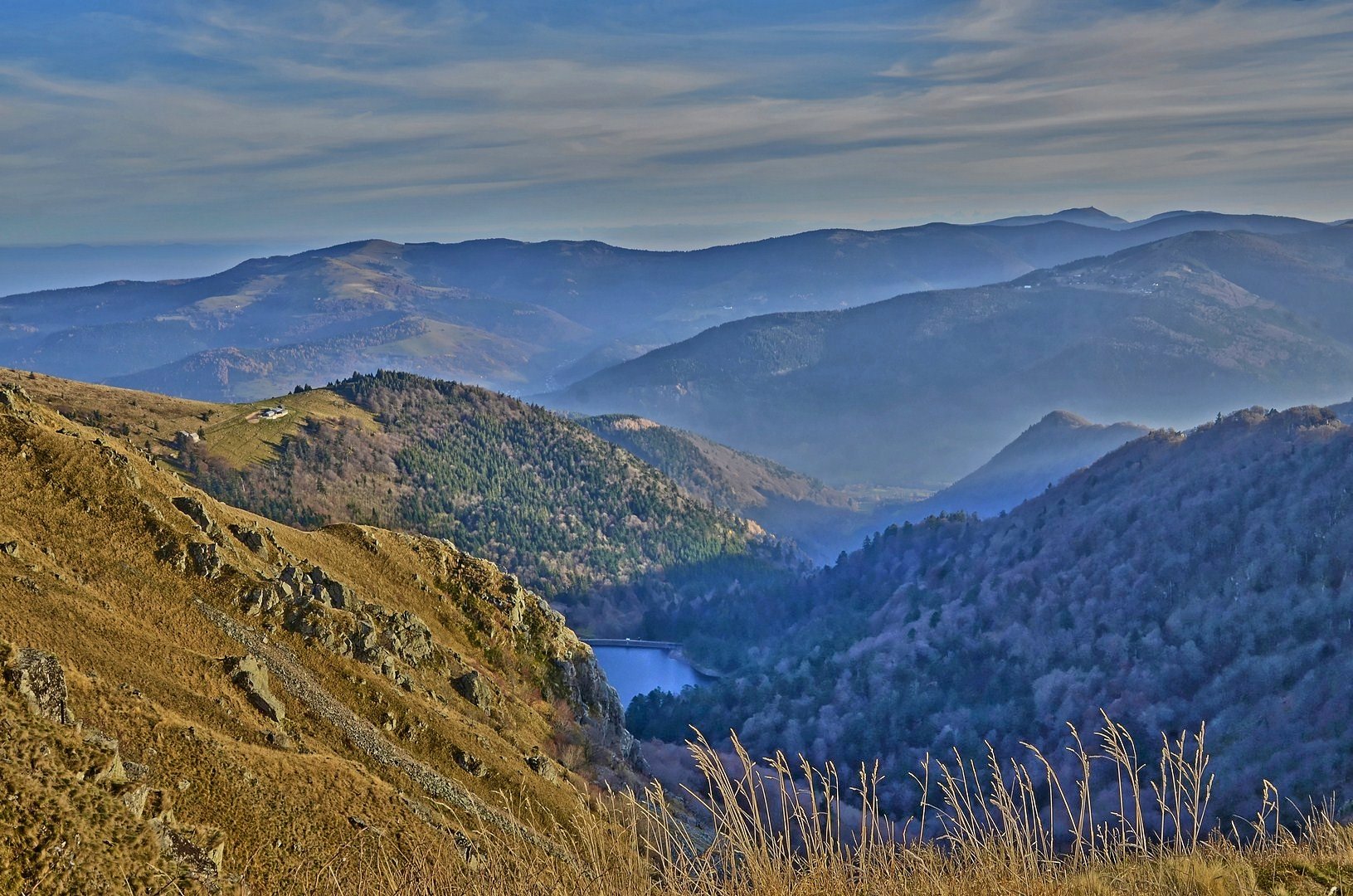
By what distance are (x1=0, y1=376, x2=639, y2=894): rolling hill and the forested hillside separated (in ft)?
218

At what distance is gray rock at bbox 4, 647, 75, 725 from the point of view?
24633 millimetres

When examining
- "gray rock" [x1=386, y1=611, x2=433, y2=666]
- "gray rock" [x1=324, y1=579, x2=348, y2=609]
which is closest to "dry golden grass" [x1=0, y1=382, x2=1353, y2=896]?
"gray rock" [x1=386, y1=611, x2=433, y2=666]

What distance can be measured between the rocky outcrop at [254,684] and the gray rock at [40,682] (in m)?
18.4

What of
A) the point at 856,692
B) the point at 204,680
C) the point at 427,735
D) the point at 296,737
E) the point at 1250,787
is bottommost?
the point at 856,692

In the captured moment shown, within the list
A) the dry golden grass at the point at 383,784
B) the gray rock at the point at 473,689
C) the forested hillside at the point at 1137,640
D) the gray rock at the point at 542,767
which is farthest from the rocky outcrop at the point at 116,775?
the forested hillside at the point at 1137,640

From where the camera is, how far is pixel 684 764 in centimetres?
11312

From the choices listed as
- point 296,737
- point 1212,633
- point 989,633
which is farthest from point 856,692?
point 296,737

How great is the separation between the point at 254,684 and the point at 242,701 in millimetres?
1186

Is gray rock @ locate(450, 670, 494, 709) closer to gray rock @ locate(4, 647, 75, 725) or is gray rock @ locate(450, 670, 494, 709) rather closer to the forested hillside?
gray rock @ locate(4, 647, 75, 725)

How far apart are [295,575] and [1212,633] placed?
124396mm

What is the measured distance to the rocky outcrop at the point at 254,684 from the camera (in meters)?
44.0

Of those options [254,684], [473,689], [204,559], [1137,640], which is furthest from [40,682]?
[1137,640]

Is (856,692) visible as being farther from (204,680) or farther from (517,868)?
(517,868)

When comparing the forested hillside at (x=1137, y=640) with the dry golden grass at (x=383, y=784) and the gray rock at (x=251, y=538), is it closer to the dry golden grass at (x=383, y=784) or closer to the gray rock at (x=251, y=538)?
the dry golden grass at (x=383, y=784)
